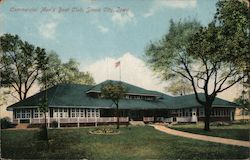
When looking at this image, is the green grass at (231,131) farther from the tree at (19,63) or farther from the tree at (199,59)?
the tree at (19,63)

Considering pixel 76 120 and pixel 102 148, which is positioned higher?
pixel 76 120

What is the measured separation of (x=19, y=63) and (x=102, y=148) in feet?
15.9

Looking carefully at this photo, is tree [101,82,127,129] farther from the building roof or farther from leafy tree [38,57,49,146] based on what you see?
leafy tree [38,57,49,146]

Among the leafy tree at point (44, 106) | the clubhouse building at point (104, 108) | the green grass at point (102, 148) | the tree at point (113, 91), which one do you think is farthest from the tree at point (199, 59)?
the leafy tree at point (44, 106)

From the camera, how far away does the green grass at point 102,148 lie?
14602 mm

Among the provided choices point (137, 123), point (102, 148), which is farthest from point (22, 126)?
point (137, 123)

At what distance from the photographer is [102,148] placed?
607 inches

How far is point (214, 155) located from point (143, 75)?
4175mm

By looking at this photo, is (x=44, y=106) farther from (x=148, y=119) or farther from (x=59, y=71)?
(x=148, y=119)

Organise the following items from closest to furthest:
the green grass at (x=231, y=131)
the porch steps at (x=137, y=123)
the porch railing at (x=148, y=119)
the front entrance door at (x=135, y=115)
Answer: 1. the green grass at (x=231, y=131)
2. the porch steps at (x=137, y=123)
3. the porch railing at (x=148, y=119)
4. the front entrance door at (x=135, y=115)

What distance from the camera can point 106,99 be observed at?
66.9 feet

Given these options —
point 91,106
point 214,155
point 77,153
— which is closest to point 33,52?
point 77,153

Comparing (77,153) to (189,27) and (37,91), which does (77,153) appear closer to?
(37,91)

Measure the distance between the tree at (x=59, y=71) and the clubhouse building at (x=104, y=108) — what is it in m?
0.51
